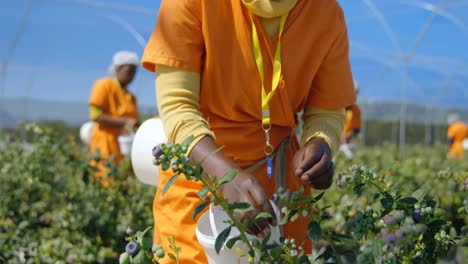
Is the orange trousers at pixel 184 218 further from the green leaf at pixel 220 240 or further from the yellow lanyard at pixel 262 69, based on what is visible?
the green leaf at pixel 220 240

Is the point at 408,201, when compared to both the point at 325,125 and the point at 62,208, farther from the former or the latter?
the point at 62,208

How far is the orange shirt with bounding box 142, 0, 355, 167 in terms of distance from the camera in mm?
1348

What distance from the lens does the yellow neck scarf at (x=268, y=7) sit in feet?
4.34

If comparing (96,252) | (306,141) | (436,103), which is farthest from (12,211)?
(436,103)

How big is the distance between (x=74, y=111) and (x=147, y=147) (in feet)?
A: 55.7

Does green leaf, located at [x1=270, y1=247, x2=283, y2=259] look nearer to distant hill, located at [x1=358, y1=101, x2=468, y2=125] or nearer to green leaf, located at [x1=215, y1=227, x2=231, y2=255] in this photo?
green leaf, located at [x1=215, y1=227, x2=231, y2=255]

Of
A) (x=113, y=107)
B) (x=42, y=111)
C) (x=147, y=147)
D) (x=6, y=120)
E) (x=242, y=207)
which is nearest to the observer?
(x=242, y=207)

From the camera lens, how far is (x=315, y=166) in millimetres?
1259

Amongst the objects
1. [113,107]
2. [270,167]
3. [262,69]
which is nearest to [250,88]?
[262,69]

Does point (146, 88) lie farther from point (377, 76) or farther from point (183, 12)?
point (183, 12)

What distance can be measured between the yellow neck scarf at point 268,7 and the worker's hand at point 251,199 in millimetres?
375

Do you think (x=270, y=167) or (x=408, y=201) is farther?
(x=270, y=167)

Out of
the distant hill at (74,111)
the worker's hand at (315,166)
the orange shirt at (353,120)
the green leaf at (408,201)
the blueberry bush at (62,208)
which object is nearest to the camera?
the green leaf at (408,201)

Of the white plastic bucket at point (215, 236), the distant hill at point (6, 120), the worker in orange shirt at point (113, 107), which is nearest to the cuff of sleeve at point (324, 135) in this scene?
the white plastic bucket at point (215, 236)
